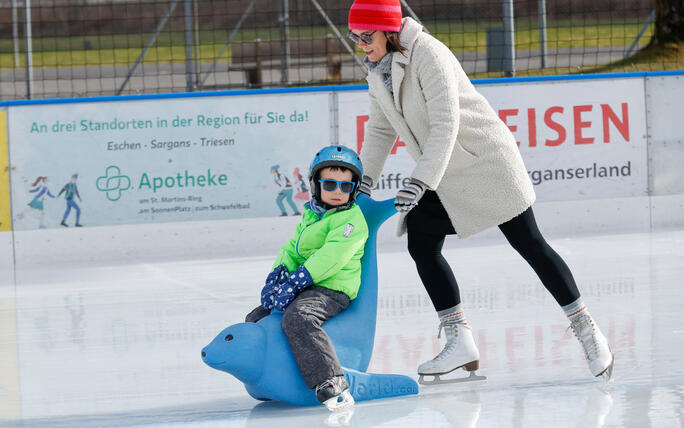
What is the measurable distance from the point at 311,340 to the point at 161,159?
171 inches

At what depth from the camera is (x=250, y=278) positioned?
6098mm

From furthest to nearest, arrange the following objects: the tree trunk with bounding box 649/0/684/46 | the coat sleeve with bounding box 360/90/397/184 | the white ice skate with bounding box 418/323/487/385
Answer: the tree trunk with bounding box 649/0/684/46
the coat sleeve with bounding box 360/90/397/184
the white ice skate with bounding box 418/323/487/385

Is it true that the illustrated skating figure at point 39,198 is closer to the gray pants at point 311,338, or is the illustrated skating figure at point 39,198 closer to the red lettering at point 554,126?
the red lettering at point 554,126

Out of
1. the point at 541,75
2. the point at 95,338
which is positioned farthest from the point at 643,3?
the point at 95,338

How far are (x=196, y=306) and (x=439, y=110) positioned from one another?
2.34 m

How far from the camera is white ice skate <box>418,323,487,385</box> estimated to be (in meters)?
3.52

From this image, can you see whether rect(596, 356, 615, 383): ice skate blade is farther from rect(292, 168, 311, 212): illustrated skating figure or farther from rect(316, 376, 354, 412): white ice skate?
rect(292, 168, 311, 212): illustrated skating figure

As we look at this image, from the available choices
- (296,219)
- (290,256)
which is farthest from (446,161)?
(296,219)

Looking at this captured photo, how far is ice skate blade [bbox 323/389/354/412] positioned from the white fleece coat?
0.63m

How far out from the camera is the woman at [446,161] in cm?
326

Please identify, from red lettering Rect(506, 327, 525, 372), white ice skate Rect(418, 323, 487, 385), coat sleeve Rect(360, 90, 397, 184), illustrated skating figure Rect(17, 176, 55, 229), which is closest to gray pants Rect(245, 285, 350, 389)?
white ice skate Rect(418, 323, 487, 385)

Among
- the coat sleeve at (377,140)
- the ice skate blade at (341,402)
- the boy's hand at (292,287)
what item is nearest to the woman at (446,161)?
the coat sleeve at (377,140)

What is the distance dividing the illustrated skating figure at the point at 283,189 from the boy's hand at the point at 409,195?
412 centimetres

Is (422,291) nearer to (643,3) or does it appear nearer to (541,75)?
(541,75)
